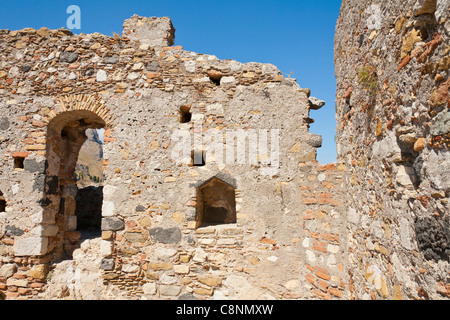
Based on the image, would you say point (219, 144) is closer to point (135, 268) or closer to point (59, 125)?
point (135, 268)

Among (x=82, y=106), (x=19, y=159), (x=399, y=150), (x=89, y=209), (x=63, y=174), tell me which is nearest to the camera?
(x=399, y=150)

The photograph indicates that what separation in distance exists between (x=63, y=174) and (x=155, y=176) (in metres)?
2.07

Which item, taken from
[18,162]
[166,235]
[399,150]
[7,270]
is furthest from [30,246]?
[399,150]

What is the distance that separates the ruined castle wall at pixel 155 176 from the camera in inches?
171

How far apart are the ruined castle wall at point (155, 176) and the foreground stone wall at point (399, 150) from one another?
1112 mm

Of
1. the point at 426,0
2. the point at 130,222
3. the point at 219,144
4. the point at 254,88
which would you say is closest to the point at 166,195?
the point at 130,222

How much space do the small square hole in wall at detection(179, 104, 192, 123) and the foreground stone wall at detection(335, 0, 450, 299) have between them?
2558 mm

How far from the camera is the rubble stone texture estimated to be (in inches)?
155

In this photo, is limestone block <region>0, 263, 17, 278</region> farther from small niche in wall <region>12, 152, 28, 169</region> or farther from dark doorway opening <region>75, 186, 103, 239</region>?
dark doorway opening <region>75, 186, 103, 239</region>

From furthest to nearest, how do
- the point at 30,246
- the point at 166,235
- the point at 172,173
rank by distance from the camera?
1. the point at 30,246
2. the point at 172,173
3. the point at 166,235

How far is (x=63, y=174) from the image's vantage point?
5.48 m

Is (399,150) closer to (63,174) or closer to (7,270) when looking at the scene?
(63,174)

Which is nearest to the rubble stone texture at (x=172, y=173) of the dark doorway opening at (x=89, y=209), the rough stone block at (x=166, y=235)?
the rough stone block at (x=166, y=235)

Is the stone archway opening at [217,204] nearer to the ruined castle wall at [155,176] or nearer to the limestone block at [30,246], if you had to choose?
the ruined castle wall at [155,176]
